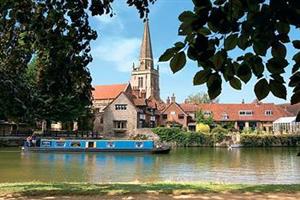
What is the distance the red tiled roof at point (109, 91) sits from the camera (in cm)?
8244

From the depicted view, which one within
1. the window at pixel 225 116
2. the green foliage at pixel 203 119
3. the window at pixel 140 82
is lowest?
the green foliage at pixel 203 119

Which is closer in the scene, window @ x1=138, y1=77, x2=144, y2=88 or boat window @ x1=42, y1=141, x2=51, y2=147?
boat window @ x1=42, y1=141, x2=51, y2=147

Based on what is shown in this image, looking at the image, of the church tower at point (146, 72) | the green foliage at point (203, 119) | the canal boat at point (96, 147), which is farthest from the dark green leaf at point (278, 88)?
the church tower at point (146, 72)

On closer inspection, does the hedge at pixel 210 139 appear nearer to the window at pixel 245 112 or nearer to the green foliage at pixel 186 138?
the green foliage at pixel 186 138

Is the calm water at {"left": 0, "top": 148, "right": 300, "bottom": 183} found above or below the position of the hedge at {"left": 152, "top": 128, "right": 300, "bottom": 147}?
below

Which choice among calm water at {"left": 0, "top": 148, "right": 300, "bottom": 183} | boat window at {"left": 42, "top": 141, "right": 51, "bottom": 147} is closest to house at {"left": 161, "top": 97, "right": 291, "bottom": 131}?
boat window at {"left": 42, "top": 141, "right": 51, "bottom": 147}

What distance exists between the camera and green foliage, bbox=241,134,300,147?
64.2m

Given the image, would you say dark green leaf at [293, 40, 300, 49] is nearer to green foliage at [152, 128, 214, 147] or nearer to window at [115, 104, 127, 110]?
green foliage at [152, 128, 214, 147]

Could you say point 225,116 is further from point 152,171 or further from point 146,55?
point 152,171

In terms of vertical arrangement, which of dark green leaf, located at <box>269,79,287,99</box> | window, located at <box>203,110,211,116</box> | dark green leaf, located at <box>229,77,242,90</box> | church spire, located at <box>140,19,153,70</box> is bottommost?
dark green leaf, located at <box>269,79,287,99</box>

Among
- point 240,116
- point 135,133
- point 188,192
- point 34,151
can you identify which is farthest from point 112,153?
point 240,116

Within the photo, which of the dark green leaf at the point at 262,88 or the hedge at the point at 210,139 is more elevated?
the hedge at the point at 210,139

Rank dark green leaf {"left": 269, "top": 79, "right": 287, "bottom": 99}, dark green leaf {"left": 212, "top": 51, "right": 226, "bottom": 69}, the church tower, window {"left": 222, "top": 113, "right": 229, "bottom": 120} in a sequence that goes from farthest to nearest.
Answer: the church tower
window {"left": 222, "top": 113, "right": 229, "bottom": 120}
dark green leaf {"left": 212, "top": 51, "right": 226, "bottom": 69}
dark green leaf {"left": 269, "top": 79, "right": 287, "bottom": 99}

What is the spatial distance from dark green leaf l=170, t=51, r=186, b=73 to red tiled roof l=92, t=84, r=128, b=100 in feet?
260
